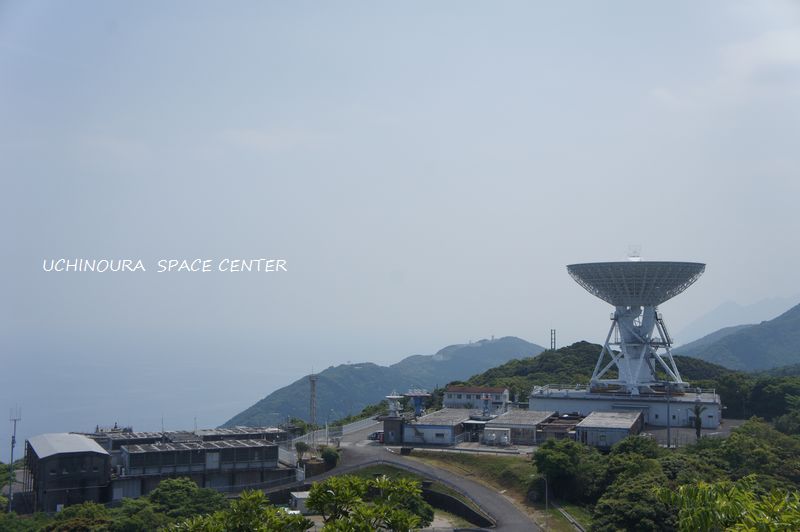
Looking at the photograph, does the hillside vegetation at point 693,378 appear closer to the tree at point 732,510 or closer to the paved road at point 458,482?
the paved road at point 458,482

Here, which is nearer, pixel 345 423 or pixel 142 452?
pixel 142 452

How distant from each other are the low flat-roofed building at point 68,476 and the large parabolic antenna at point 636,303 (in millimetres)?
33495

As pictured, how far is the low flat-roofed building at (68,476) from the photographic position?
113 ft

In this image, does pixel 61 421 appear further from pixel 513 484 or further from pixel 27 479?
pixel 513 484

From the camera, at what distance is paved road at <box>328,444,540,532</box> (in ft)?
102

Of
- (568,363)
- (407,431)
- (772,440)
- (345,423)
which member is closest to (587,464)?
(772,440)

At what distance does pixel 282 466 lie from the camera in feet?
132

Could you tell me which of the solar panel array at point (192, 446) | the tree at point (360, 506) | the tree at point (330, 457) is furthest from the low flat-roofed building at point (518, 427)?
the tree at point (360, 506)

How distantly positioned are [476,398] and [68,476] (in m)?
30.6

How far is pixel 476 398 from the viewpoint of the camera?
56688 mm

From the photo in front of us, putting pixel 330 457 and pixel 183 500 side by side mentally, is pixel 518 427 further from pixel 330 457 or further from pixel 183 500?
pixel 183 500

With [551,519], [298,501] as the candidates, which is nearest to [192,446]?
[298,501]

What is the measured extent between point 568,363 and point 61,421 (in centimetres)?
14571

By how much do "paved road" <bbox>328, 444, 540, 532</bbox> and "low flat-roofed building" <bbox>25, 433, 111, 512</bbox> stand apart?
1145 centimetres
